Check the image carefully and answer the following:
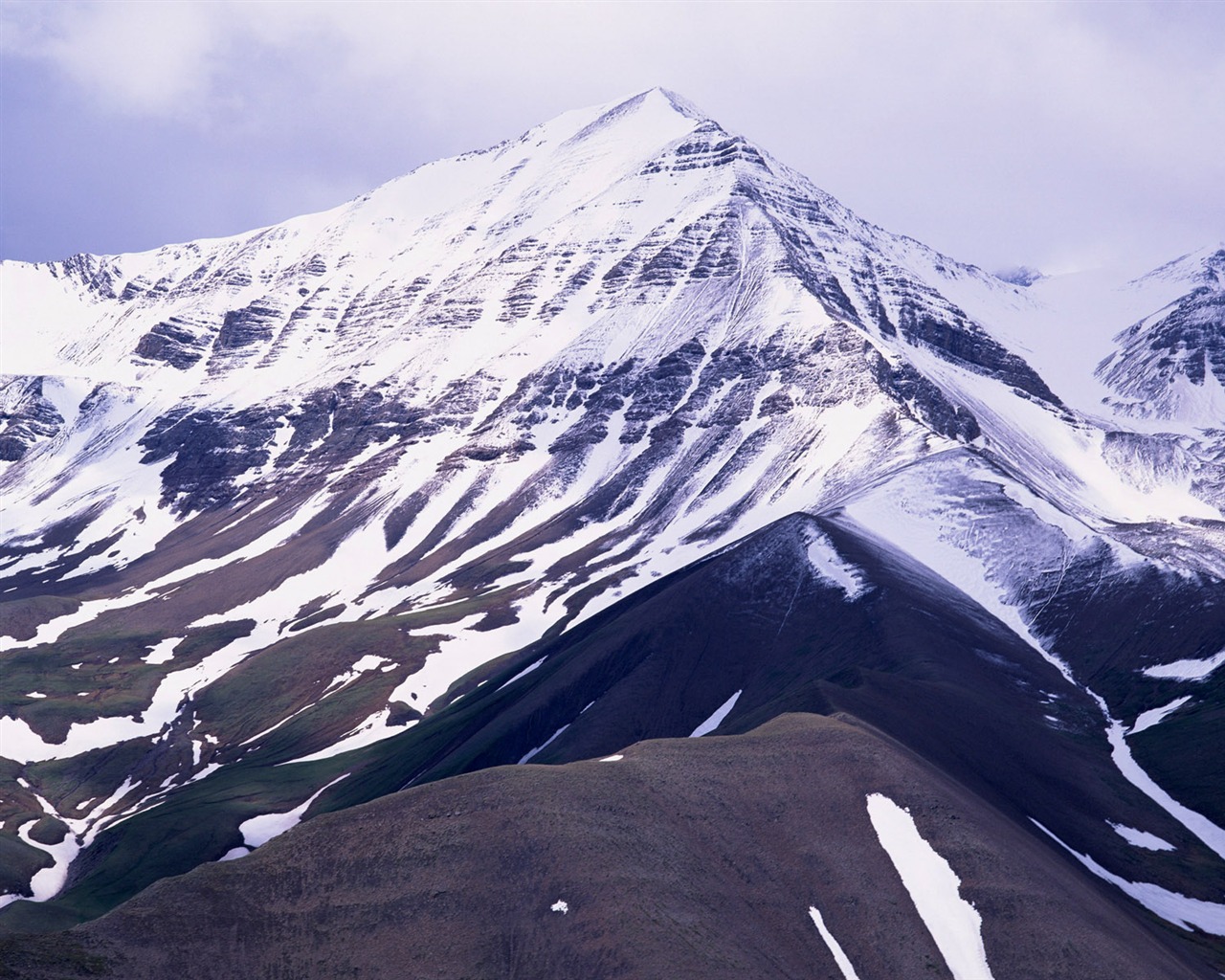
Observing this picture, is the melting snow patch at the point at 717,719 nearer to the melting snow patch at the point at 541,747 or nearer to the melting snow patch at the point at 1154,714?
the melting snow patch at the point at 541,747

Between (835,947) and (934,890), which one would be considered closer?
(835,947)

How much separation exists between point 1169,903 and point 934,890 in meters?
33.5

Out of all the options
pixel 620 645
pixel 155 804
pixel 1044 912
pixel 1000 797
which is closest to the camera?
pixel 1044 912

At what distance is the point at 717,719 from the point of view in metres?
141

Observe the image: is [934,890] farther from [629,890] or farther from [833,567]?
[833,567]

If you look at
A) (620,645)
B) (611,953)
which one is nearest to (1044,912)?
(611,953)

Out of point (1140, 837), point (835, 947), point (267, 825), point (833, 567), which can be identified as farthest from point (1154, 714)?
point (267, 825)

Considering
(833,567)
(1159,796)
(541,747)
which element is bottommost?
(1159,796)

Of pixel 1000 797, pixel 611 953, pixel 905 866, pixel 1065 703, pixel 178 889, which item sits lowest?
pixel 1065 703

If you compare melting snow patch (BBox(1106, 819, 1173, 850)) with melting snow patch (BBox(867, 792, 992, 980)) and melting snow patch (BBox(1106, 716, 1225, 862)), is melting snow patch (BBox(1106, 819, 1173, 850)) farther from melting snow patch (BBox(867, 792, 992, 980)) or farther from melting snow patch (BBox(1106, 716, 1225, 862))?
melting snow patch (BBox(867, 792, 992, 980))

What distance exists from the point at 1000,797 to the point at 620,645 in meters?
63.6

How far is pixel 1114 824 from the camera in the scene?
374 feet

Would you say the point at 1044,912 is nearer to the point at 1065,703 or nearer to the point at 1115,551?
the point at 1065,703

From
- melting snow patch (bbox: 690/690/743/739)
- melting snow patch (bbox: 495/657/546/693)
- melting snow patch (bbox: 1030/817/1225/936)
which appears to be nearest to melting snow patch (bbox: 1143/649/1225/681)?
melting snow patch (bbox: 690/690/743/739)
